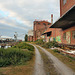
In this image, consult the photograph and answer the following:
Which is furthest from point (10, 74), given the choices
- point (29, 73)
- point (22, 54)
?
point (22, 54)

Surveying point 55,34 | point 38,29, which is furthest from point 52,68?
point 38,29

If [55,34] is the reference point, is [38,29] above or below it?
above

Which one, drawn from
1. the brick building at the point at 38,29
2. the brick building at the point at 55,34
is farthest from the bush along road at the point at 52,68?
the brick building at the point at 38,29

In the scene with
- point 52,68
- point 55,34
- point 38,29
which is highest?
point 38,29

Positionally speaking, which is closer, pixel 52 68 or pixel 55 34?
pixel 52 68

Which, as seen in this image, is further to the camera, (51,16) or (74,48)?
(51,16)

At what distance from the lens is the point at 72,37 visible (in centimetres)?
1497

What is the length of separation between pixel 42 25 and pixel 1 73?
54898mm

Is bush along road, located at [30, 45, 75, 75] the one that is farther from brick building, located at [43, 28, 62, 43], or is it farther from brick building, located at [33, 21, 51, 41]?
brick building, located at [33, 21, 51, 41]

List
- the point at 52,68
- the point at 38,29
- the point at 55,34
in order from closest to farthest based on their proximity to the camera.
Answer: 1. the point at 52,68
2. the point at 55,34
3. the point at 38,29

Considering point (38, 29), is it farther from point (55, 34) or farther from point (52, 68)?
point (52, 68)

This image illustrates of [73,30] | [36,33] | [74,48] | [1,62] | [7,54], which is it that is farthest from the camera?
[36,33]

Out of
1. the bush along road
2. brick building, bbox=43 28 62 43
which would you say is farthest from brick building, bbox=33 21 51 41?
the bush along road

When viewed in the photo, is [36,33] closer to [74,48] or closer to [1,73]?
[74,48]
